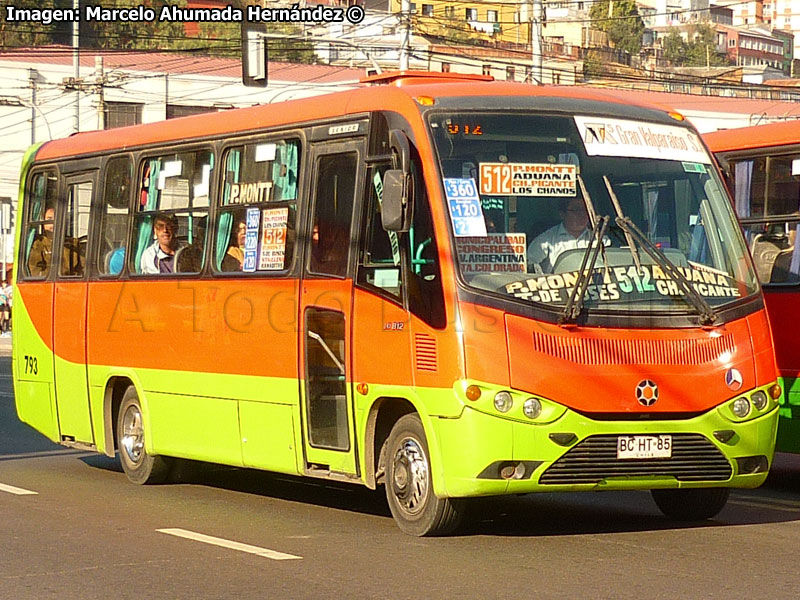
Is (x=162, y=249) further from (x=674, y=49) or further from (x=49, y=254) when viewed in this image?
(x=674, y=49)

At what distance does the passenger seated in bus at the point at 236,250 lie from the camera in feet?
40.2

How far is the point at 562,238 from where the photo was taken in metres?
10.1

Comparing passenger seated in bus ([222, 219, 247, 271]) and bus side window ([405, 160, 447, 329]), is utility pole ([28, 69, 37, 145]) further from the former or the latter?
bus side window ([405, 160, 447, 329])

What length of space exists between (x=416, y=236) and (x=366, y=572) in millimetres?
2302

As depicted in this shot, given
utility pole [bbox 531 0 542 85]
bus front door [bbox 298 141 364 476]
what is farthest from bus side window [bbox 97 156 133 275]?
utility pole [bbox 531 0 542 85]

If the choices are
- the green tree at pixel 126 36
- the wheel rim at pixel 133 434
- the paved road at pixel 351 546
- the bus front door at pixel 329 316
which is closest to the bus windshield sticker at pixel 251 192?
the bus front door at pixel 329 316

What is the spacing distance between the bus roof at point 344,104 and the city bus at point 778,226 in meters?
2.38

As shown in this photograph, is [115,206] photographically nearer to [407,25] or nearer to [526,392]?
[526,392]

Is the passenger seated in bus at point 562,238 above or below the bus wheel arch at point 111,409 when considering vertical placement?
above

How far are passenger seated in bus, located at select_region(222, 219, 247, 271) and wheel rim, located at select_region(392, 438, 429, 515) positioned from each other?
8.17ft

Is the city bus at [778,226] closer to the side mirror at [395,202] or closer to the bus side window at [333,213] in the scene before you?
the bus side window at [333,213]

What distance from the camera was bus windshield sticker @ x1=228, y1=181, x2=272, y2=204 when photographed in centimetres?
1206

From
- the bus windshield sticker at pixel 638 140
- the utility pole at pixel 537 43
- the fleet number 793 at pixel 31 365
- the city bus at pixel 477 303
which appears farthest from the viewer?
→ the utility pole at pixel 537 43

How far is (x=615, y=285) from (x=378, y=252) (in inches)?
60.1
